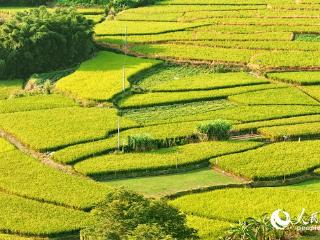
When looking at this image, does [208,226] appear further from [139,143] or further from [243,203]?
[139,143]

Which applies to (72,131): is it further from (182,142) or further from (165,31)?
(165,31)

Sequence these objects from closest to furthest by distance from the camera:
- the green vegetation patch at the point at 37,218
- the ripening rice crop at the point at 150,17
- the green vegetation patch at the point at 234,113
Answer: the green vegetation patch at the point at 37,218, the green vegetation patch at the point at 234,113, the ripening rice crop at the point at 150,17

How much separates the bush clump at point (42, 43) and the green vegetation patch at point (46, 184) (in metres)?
15.1

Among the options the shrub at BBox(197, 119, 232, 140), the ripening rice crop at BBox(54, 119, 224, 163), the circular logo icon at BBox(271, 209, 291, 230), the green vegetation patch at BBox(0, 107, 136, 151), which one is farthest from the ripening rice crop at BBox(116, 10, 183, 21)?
the circular logo icon at BBox(271, 209, 291, 230)

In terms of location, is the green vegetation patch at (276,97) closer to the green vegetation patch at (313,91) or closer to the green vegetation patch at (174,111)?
the green vegetation patch at (313,91)

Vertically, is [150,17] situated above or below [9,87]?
above

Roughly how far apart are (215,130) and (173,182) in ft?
16.7

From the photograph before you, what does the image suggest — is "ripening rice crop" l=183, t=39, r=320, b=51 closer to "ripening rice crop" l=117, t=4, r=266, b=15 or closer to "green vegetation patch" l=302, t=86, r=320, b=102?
"green vegetation patch" l=302, t=86, r=320, b=102

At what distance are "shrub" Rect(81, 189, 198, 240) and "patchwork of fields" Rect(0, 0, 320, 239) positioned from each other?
248 centimetres

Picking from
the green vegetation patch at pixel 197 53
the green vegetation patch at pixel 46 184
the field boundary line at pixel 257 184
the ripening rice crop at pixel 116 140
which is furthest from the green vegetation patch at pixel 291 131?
the green vegetation patch at pixel 197 53

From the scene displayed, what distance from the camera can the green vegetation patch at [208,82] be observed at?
1950 inches

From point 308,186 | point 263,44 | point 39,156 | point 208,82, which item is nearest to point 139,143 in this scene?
point 39,156

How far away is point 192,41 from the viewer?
58.2 meters

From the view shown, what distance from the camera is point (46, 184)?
36.8 metres
